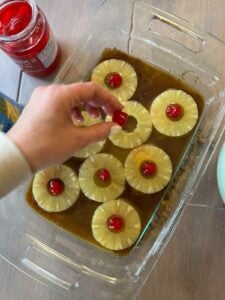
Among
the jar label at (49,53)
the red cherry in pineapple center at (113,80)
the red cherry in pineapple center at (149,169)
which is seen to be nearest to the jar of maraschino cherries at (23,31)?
the jar label at (49,53)

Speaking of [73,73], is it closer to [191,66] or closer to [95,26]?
[95,26]

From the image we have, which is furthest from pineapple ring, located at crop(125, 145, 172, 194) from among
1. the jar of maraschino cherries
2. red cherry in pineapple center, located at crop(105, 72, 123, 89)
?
the jar of maraschino cherries

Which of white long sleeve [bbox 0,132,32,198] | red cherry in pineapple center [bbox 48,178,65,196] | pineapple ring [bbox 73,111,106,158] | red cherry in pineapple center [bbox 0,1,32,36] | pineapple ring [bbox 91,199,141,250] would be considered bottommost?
pineapple ring [bbox 91,199,141,250]

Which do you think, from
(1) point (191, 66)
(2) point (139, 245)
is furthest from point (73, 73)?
(2) point (139, 245)

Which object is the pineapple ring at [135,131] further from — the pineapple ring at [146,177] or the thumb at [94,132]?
the thumb at [94,132]

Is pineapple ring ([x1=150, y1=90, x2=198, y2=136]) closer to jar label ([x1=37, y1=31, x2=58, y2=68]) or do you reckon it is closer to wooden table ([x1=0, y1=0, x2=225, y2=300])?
wooden table ([x1=0, y1=0, x2=225, y2=300])
